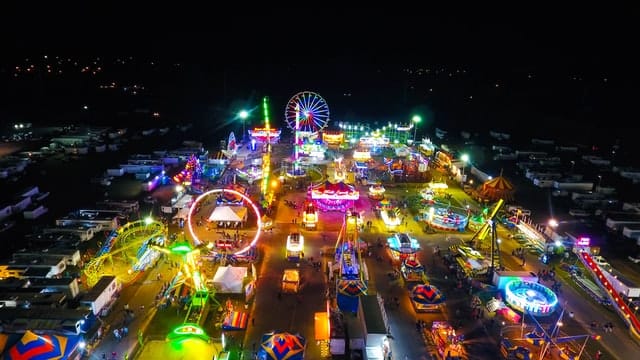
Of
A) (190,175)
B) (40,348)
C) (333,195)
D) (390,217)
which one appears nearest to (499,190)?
(390,217)

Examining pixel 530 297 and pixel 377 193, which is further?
pixel 377 193

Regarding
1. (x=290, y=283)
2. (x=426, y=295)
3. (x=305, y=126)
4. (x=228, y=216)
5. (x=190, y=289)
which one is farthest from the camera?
(x=305, y=126)

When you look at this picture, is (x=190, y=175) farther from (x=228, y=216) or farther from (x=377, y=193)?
(x=377, y=193)

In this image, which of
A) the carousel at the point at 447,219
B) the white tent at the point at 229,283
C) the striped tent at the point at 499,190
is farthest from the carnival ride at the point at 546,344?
the striped tent at the point at 499,190

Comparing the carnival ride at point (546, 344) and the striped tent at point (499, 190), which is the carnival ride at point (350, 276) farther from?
the striped tent at point (499, 190)

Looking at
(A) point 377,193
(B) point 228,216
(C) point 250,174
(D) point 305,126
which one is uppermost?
(D) point 305,126
